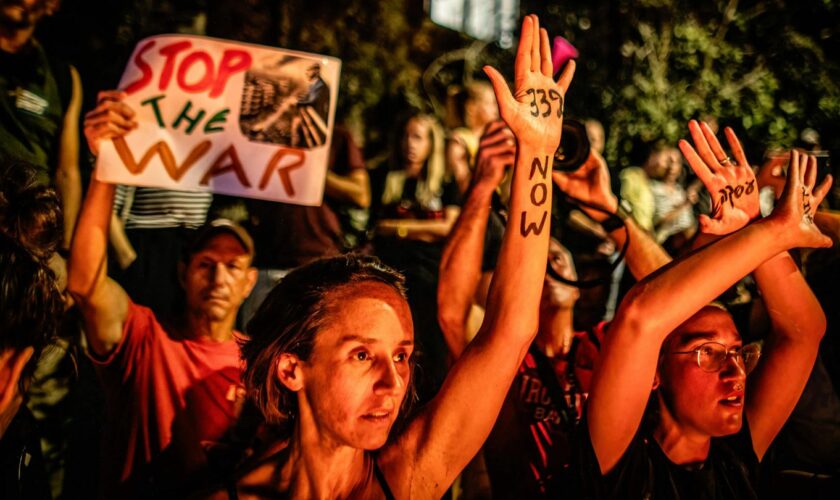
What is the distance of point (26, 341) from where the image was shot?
80.7 inches

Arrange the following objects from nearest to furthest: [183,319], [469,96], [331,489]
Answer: [331,489], [183,319], [469,96]

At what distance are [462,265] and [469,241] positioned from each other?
0.09 m

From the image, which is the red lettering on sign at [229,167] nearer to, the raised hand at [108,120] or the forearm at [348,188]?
the raised hand at [108,120]

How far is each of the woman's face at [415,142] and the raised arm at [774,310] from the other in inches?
95.1

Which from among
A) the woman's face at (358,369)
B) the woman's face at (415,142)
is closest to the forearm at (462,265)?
the woman's face at (358,369)

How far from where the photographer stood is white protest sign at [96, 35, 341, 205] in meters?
2.92

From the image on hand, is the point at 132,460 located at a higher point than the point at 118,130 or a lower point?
lower

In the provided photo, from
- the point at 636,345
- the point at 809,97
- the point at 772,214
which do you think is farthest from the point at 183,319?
the point at 809,97

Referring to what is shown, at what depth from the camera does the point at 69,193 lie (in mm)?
3131

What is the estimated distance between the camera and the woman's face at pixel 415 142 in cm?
464

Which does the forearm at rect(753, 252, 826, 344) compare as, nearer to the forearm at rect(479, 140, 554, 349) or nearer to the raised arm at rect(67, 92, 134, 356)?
the forearm at rect(479, 140, 554, 349)

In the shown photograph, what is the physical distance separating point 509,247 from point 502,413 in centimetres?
112

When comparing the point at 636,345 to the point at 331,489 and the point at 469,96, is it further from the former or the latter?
the point at 469,96

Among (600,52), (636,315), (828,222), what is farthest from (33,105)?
(600,52)
